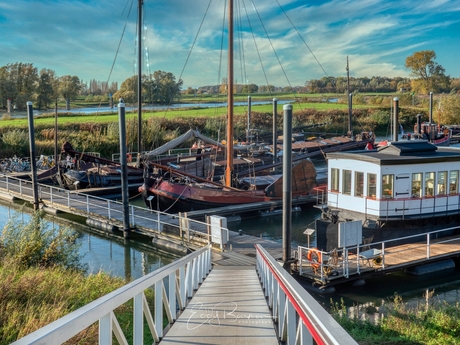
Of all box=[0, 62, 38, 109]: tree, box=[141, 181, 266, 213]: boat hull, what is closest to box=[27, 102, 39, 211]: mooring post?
box=[141, 181, 266, 213]: boat hull

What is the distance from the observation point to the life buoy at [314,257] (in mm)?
14147

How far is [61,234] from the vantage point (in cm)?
1395

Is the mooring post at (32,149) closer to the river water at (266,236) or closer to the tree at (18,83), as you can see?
the river water at (266,236)

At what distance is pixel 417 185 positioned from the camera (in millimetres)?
17438

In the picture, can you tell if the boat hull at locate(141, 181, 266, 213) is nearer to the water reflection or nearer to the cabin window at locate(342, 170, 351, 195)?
the water reflection

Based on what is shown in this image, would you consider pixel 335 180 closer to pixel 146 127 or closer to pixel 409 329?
pixel 409 329

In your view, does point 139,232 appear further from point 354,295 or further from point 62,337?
point 62,337

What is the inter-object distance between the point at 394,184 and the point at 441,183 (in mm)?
2163

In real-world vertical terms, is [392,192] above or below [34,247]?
above

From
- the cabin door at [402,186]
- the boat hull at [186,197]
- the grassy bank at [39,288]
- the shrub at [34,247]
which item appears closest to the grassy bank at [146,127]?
the boat hull at [186,197]

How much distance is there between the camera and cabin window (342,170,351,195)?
17.9 metres

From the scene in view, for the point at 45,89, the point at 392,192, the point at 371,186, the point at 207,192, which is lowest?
the point at 207,192

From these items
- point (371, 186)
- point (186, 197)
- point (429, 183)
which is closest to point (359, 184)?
point (371, 186)

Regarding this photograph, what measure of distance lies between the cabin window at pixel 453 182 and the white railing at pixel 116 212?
27.9 ft
